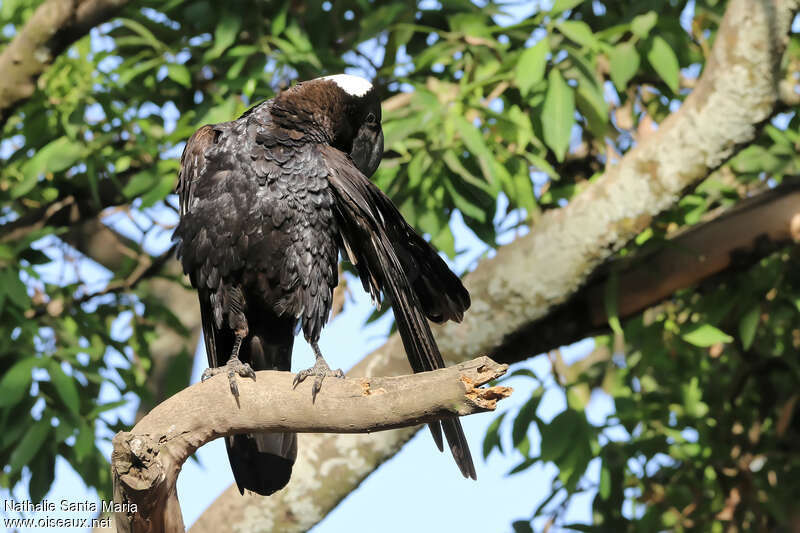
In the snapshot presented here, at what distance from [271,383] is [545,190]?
190 centimetres

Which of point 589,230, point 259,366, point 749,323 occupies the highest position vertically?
point 259,366

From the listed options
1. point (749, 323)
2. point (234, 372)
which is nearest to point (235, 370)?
point (234, 372)

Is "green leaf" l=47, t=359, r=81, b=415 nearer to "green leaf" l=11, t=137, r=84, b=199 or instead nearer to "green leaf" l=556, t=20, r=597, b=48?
"green leaf" l=11, t=137, r=84, b=199

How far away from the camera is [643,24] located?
3471mm

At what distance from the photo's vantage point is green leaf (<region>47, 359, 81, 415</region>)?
327 cm

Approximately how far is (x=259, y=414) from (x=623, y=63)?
1.90m

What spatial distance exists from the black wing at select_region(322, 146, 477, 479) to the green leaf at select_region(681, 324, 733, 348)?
119 cm

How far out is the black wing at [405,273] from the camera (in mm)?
2635

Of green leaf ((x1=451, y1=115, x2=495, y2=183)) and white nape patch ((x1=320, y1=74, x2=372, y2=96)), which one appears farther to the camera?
white nape patch ((x1=320, y1=74, x2=372, y2=96))

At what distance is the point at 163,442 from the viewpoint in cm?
226

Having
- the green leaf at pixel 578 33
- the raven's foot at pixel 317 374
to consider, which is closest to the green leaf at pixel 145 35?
the green leaf at pixel 578 33

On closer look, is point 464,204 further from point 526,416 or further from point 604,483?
point 604,483

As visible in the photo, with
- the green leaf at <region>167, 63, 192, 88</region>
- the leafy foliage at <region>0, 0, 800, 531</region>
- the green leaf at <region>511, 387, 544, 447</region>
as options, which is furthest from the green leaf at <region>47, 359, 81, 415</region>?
the green leaf at <region>511, 387, 544, 447</region>

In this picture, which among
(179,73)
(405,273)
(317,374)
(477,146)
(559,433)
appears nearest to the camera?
(317,374)
